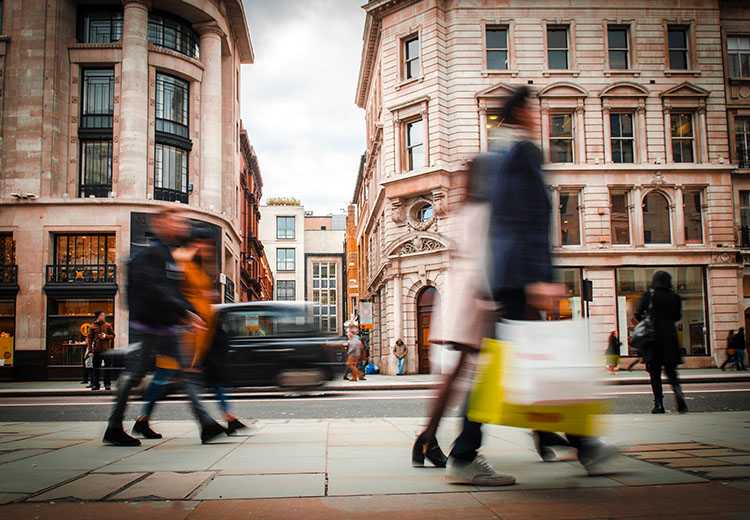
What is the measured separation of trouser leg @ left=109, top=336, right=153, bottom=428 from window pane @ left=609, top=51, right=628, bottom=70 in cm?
2962

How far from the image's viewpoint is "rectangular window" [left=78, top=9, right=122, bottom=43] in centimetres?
3062

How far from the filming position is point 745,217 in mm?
31516

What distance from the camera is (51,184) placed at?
1126 inches

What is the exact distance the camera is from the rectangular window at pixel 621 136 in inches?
1204

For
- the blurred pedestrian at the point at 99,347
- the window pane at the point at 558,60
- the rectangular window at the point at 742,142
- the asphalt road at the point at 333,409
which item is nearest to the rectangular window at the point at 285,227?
the window pane at the point at 558,60

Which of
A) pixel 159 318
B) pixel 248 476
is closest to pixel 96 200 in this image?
pixel 159 318

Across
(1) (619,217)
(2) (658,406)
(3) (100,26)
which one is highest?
(3) (100,26)

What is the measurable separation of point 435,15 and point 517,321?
1157 inches

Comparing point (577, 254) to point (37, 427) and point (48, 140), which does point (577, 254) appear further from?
point (37, 427)

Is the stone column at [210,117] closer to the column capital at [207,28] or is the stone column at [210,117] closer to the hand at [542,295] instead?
the column capital at [207,28]

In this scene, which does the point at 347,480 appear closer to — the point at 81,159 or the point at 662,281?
the point at 662,281

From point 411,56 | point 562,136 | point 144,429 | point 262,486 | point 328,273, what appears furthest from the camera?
point 328,273

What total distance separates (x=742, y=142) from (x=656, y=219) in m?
5.92

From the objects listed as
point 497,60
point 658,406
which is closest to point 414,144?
point 497,60
